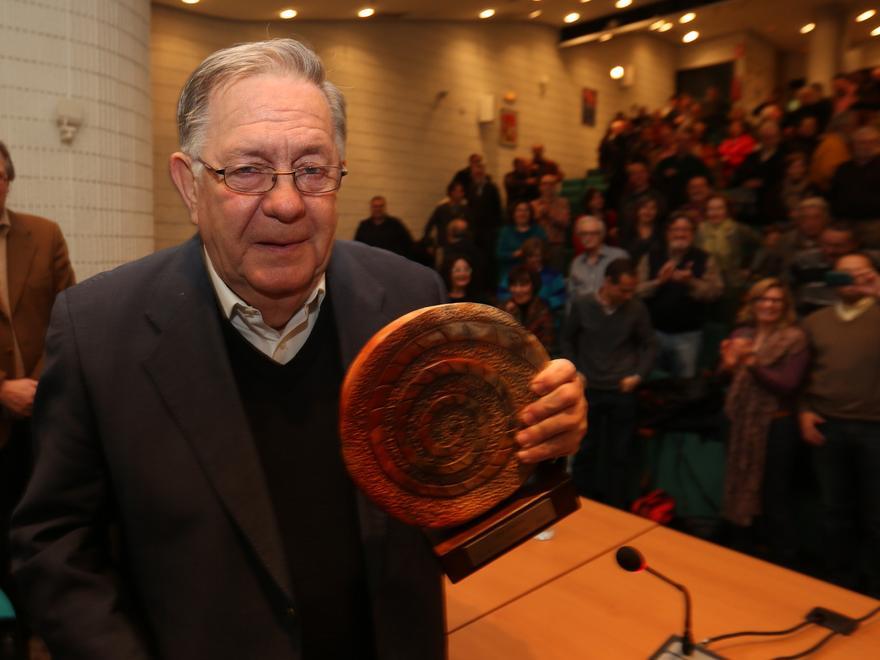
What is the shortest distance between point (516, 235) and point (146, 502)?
523 centimetres

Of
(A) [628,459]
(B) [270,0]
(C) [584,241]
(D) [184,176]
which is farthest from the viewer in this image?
(B) [270,0]

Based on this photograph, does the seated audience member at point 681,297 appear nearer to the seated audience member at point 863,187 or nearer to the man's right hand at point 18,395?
the seated audience member at point 863,187

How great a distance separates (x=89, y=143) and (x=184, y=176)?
3.15 m

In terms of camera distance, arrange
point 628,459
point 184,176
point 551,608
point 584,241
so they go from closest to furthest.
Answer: point 184,176
point 551,608
point 628,459
point 584,241

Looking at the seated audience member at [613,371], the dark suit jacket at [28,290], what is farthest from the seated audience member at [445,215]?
the dark suit jacket at [28,290]

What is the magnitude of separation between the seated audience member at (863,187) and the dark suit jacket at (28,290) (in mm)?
4644

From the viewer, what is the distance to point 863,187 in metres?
4.65

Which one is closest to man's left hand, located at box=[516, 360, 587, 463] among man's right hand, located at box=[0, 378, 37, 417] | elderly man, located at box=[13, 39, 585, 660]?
elderly man, located at box=[13, 39, 585, 660]

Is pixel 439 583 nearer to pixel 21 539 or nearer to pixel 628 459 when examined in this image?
pixel 21 539

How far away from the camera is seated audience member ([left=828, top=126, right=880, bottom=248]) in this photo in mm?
4594

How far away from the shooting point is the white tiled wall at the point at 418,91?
7.38m

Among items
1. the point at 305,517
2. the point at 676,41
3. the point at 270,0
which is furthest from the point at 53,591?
the point at 676,41

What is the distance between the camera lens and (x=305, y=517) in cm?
106

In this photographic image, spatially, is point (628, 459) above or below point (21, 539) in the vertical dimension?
below
